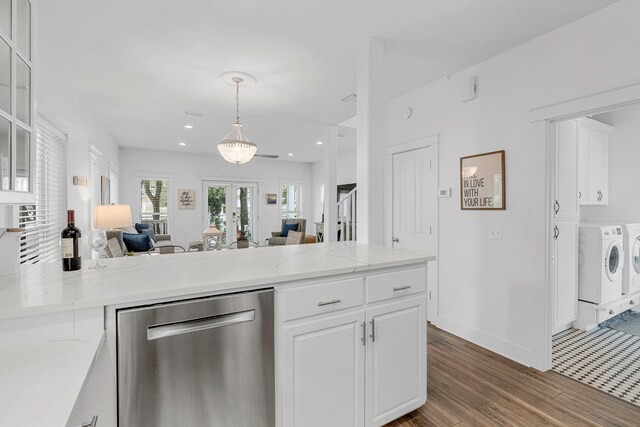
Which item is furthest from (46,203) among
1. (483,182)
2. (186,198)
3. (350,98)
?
(186,198)

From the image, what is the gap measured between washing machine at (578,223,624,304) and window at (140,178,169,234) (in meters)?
7.78

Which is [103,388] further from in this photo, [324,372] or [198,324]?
[324,372]

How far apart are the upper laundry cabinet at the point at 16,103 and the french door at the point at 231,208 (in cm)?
664

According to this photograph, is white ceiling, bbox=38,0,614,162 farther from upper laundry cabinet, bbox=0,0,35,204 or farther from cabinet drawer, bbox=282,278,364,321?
cabinet drawer, bbox=282,278,364,321

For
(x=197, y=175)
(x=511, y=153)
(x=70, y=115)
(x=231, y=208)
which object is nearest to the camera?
(x=511, y=153)

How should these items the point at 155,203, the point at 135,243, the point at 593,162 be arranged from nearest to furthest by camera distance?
the point at 593,162
the point at 135,243
the point at 155,203

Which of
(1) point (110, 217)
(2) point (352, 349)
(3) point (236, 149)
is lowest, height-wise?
(2) point (352, 349)

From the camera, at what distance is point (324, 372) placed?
1.48 m

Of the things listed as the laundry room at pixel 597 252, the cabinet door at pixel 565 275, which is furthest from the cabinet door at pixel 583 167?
the cabinet door at pixel 565 275

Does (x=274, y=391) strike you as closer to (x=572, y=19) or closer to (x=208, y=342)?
(x=208, y=342)

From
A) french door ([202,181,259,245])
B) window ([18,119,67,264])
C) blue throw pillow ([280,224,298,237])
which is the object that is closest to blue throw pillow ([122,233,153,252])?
window ([18,119,67,264])

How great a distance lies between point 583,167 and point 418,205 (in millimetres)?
1807

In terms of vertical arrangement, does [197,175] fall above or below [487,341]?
above

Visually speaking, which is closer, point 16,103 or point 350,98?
point 16,103
